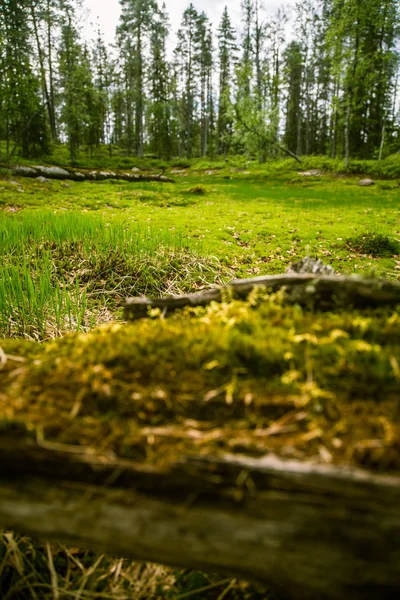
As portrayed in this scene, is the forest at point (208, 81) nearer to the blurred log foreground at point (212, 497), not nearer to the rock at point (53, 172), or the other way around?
the rock at point (53, 172)

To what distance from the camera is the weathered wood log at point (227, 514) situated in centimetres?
81

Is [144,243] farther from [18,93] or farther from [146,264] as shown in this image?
[18,93]

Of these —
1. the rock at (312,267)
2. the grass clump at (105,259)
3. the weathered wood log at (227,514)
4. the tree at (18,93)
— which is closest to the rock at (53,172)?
the tree at (18,93)

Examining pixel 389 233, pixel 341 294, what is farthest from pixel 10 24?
pixel 341 294

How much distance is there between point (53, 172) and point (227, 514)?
78.7ft

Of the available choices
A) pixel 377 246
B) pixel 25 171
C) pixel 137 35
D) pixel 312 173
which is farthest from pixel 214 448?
pixel 137 35

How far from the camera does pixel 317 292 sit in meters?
1.48

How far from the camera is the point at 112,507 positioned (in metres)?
0.89

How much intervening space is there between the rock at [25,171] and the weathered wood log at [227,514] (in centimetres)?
2278

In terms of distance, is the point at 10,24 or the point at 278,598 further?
the point at 10,24

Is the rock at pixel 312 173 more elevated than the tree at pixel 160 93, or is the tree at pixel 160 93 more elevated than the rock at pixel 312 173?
the tree at pixel 160 93

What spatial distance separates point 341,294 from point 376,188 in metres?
23.8

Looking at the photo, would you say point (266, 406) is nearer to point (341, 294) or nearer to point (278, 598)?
point (341, 294)

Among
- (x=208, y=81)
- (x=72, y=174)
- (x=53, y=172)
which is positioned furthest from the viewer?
(x=208, y=81)
